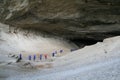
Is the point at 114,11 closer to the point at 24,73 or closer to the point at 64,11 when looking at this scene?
the point at 64,11

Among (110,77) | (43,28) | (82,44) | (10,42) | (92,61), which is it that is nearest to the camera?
(110,77)

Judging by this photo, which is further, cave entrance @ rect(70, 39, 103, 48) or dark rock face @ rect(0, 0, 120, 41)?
cave entrance @ rect(70, 39, 103, 48)

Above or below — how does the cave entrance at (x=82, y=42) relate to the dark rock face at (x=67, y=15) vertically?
below

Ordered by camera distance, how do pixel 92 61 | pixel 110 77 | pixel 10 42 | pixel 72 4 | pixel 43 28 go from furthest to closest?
pixel 43 28, pixel 10 42, pixel 72 4, pixel 92 61, pixel 110 77

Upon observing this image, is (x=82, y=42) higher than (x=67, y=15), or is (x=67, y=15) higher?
(x=67, y=15)

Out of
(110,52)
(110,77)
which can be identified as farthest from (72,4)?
(110,77)

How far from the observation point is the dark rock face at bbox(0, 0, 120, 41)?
91.7ft

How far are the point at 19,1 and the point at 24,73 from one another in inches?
442

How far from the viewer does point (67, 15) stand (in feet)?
96.9

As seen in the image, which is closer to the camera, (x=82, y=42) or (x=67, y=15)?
(x=67, y=15)

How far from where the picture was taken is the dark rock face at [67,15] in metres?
27.9

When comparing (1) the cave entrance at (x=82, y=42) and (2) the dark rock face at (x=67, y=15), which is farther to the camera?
(1) the cave entrance at (x=82, y=42)

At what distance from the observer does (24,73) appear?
18703 mm

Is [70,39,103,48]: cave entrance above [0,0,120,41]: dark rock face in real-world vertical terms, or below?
below
